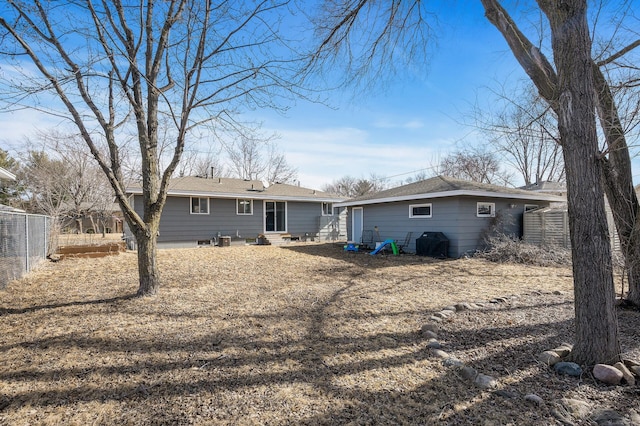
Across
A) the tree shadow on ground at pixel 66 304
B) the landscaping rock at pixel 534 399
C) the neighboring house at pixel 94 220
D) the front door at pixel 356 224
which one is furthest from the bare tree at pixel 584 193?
the neighboring house at pixel 94 220

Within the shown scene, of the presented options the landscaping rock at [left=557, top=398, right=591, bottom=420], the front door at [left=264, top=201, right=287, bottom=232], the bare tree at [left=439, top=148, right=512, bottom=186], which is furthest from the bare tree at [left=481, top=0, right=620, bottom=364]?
the bare tree at [left=439, top=148, right=512, bottom=186]

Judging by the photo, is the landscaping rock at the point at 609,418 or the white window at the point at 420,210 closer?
the landscaping rock at the point at 609,418

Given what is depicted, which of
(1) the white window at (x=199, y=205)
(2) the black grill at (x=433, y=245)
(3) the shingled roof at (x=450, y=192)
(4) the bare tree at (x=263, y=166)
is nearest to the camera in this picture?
(3) the shingled roof at (x=450, y=192)

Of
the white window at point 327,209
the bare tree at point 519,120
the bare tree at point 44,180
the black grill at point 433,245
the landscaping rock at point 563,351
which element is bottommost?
the landscaping rock at point 563,351

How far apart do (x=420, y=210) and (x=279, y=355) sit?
9645 millimetres

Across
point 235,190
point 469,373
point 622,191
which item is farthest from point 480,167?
point 469,373

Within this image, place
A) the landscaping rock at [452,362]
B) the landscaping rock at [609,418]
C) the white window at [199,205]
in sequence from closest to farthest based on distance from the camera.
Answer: the landscaping rock at [609,418] < the landscaping rock at [452,362] < the white window at [199,205]

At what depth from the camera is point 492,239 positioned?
10.1m

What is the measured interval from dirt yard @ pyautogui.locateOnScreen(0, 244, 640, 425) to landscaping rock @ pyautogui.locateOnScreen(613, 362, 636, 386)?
66 mm

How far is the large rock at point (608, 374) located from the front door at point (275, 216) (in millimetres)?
14060

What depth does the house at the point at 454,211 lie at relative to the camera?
10.3 m

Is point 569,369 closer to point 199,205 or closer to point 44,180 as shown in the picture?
point 199,205

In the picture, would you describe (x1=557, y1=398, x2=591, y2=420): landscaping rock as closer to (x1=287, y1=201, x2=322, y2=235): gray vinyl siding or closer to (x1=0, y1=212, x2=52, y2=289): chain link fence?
(x1=0, y1=212, x2=52, y2=289): chain link fence

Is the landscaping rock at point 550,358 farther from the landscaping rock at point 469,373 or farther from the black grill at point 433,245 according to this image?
the black grill at point 433,245
